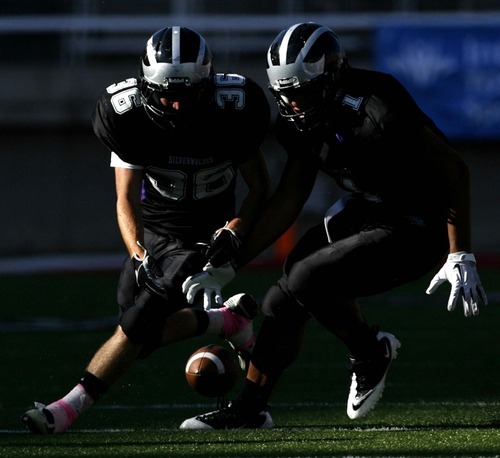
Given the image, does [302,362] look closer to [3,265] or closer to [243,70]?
[3,265]

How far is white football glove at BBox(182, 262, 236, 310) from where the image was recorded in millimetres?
4859

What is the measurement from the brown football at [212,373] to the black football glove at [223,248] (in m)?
0.51

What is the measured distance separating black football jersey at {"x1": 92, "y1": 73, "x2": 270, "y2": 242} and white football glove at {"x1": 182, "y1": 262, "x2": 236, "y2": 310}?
0.44m

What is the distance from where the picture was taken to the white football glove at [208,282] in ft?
15.9

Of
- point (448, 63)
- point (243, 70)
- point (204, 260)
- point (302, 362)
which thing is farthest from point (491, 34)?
point (204, 260)

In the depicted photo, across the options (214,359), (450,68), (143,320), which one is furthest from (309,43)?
(450,68)

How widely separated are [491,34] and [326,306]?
11.2m

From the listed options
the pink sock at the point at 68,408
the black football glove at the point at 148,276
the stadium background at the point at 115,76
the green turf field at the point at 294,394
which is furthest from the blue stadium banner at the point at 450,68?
the pink sock at the point at 68,408

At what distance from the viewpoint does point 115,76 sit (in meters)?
16.1

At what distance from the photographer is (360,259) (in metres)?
4.82

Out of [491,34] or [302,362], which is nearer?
[302,362]

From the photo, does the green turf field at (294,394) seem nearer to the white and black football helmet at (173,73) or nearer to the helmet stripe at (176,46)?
the white and black football helmet at (173,73)

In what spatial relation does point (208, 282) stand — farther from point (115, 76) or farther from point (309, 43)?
point (115, 76)

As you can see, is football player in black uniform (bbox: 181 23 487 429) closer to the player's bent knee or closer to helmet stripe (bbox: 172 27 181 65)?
the player's bent knee
